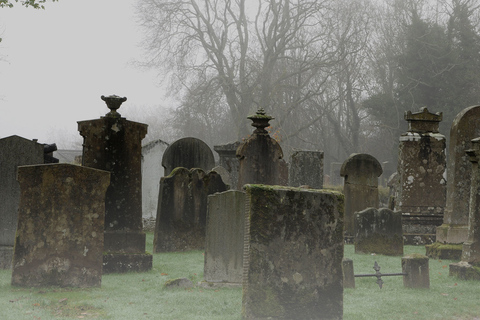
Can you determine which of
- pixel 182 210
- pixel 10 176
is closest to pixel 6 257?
pixel 10 176

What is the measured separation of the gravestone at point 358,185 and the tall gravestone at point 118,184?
6729 mm

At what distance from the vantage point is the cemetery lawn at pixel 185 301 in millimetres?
6289

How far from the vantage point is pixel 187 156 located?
15.6 metres

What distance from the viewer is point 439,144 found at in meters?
13.8

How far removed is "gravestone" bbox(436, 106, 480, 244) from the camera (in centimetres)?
1144

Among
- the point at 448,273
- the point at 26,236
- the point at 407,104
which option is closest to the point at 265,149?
the point at 448,273

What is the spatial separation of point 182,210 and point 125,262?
2.90 meters

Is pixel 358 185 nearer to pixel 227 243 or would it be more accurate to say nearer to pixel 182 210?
pixel 182 210

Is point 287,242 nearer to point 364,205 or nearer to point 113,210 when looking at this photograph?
point 113,210

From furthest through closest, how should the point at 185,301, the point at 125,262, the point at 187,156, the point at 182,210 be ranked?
the point at 187,156 → the point at 182,210 → the point at 125,262 → the point at 185,301

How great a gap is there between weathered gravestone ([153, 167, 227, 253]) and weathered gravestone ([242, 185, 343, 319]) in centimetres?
645

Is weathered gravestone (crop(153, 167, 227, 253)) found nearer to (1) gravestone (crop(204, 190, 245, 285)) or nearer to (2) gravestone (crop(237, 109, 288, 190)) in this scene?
(2) gravestone (crop(237, 109, 288, 190))

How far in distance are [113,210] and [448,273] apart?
567cm

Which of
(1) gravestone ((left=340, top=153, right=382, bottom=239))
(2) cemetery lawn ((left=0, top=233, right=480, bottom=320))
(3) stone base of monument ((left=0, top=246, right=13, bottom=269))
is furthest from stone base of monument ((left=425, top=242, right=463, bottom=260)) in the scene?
(3) stone base of monument ((left=0, top=246, right=13, bottom=269))
